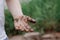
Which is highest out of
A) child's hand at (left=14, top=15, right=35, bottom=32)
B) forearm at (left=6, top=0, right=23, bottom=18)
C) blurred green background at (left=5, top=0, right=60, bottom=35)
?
blurred green background at (left=5, top=0, right=60, bottom=35)

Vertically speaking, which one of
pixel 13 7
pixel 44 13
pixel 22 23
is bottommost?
pixel 22 23

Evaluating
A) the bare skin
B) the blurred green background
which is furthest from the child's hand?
the blurred green background

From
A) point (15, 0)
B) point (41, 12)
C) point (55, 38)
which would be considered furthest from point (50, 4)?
point (15, 0)

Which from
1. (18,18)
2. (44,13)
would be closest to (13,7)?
(18,18)

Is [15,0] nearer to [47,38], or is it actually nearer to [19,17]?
[19,17]

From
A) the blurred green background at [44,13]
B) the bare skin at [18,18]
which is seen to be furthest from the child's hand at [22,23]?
the blurred green background at [44,13]

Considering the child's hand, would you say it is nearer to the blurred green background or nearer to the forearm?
the forearm

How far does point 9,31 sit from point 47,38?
85cm

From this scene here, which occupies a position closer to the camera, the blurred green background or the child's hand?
the child's hand

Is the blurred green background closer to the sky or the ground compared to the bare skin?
closer to the sky

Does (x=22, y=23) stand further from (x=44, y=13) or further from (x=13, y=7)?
(x=44, y=13)

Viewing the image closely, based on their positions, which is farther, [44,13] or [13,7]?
[44,13]

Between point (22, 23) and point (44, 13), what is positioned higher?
point (44, 13)

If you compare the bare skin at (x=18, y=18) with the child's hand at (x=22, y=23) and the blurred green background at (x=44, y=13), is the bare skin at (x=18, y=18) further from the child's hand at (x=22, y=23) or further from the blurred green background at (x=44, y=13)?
the blurred green background at (x=44, y=13)
